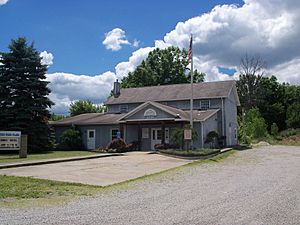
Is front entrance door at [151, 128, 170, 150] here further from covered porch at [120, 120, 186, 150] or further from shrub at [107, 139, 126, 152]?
shrub at [107, 139, 126, 152]

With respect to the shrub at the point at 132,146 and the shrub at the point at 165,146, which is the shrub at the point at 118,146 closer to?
the shrub at the point at 132,146

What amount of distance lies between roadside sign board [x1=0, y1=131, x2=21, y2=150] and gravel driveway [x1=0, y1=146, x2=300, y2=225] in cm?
Result: 1380

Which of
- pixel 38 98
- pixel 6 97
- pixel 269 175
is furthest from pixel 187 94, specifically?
pixel 269 175

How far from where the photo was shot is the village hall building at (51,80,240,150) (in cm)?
3084

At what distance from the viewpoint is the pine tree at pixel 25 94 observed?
102 feet

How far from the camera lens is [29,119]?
31453mm

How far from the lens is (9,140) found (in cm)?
2330

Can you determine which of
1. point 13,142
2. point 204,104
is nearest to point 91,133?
point 204,104

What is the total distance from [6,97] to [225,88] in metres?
20.4

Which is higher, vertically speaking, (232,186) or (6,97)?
(6,97)

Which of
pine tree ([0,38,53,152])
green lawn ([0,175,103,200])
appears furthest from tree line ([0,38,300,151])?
green lawn ([0,175,103,200])

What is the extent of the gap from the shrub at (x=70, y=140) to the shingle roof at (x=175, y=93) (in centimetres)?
626

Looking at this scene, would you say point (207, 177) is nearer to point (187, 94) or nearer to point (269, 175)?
point (269, 175)

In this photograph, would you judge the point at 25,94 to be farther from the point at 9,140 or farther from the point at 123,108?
the point at 123,108
